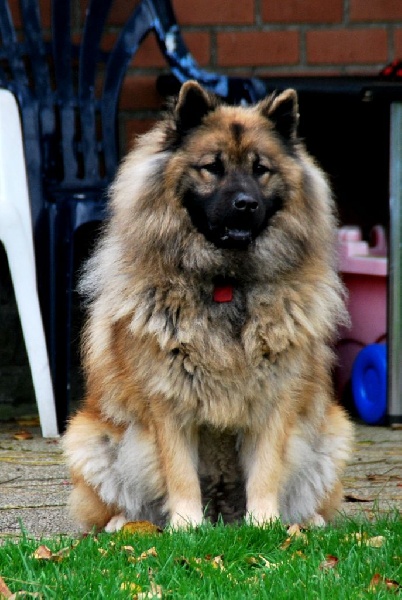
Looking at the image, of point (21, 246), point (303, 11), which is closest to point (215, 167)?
point (21, 246)

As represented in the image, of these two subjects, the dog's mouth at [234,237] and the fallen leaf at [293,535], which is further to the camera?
the dog's mouth at [234,237]

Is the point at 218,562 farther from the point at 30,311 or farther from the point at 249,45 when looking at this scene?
the point at 249,45

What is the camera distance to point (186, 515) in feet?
11.6

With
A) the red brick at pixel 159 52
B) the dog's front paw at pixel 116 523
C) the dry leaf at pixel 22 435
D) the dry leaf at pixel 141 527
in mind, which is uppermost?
the red brick at pixel 159 52

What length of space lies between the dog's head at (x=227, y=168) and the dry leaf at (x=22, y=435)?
193 centimetres

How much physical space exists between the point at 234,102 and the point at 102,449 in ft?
6.87

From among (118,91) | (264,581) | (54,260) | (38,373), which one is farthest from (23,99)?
(264,581)

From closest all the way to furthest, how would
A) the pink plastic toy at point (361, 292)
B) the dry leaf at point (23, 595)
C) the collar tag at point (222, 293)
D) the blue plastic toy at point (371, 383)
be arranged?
the dry leaf at point (23, 595), the collar tag at point (222, 293), the blue plastic toy at point (371, 383), the pink plastic toy at point (361, 292)

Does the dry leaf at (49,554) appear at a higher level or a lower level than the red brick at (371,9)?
lower

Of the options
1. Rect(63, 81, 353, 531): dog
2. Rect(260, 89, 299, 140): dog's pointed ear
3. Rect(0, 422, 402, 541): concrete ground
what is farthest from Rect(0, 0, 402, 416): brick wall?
Rect(260, 89, 299, 140): dog's pointed ear

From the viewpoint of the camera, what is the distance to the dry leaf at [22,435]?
5176 mm

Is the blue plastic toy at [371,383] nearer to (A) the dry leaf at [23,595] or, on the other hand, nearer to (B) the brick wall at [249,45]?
(B) the brick wall at [249,45]

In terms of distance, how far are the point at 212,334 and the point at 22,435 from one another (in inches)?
75.5

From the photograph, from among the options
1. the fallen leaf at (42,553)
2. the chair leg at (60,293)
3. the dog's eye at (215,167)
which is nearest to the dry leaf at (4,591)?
the fallen leaf at (42,553)
